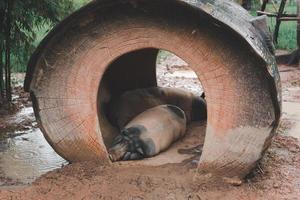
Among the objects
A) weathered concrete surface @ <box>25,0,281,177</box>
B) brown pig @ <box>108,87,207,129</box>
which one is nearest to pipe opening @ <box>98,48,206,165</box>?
brown pig @ <box>108,87,207,129</box>

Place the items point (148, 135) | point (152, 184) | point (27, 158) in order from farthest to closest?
point (27, 158) → point (148, 135) → point (152, 184)

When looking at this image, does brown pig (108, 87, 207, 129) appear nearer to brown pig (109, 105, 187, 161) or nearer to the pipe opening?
the pipe opening

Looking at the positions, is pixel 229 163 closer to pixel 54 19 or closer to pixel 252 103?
pixel 252 103

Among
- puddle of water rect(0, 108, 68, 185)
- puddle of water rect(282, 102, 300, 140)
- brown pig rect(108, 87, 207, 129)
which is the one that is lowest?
puddle of water rect(0, 108, 68, 185)

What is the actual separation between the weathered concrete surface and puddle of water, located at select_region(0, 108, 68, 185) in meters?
0.37

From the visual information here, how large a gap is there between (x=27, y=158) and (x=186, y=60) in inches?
68.0

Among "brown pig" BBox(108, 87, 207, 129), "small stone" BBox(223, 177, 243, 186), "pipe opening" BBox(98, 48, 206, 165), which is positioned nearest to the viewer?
"small stone" BBox(223, 177, 243, 186)

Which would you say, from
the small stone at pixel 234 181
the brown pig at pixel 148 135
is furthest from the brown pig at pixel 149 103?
the small stone at pixel 234 181

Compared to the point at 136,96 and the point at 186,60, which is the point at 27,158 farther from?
the point at 186,60

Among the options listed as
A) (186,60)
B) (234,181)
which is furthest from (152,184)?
(186,60)

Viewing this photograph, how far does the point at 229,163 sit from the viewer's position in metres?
3.63

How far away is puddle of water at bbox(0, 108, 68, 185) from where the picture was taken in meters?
4.12

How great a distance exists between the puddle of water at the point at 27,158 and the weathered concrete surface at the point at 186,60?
0.37 m

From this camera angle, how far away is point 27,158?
14.8ft
